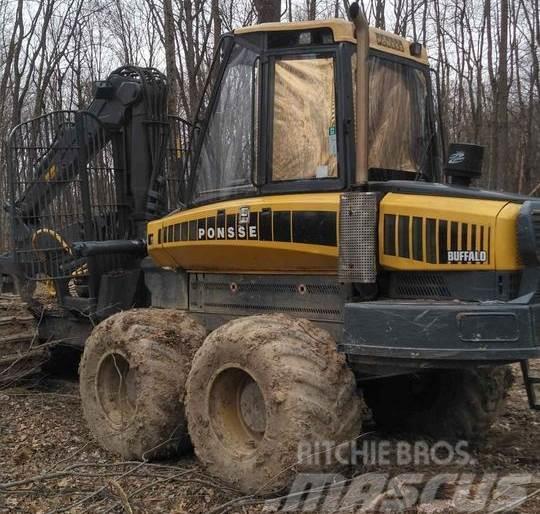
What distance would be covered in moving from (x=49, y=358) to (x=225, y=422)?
3728mm

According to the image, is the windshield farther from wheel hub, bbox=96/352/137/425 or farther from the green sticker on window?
wheel hub, bbox=96/352/137/425

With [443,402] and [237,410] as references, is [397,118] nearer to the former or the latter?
[443,402]

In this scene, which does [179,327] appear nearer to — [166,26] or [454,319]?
[454,319]

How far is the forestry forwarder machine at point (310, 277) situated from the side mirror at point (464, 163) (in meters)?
Result: 0.02

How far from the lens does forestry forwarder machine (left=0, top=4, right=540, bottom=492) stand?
4164 millimetres

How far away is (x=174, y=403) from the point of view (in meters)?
5.38

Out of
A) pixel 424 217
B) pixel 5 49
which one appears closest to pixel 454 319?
pixel 424 217

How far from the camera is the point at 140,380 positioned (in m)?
5.40

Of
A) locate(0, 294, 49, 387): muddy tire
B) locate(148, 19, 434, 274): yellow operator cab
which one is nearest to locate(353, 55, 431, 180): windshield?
locate(148, 19, 434, 274): yellow operator cab

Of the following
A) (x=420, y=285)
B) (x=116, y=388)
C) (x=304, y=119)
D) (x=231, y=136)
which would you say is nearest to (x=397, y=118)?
(x=304, y=119)

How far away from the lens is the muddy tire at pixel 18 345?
7.64m

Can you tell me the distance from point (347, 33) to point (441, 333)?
2116 mm

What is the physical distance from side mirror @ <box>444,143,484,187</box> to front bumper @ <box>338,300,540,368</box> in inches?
44.3

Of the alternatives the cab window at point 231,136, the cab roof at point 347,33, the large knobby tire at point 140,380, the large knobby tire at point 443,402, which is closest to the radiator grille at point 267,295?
the large knobby tire at point 140,380
